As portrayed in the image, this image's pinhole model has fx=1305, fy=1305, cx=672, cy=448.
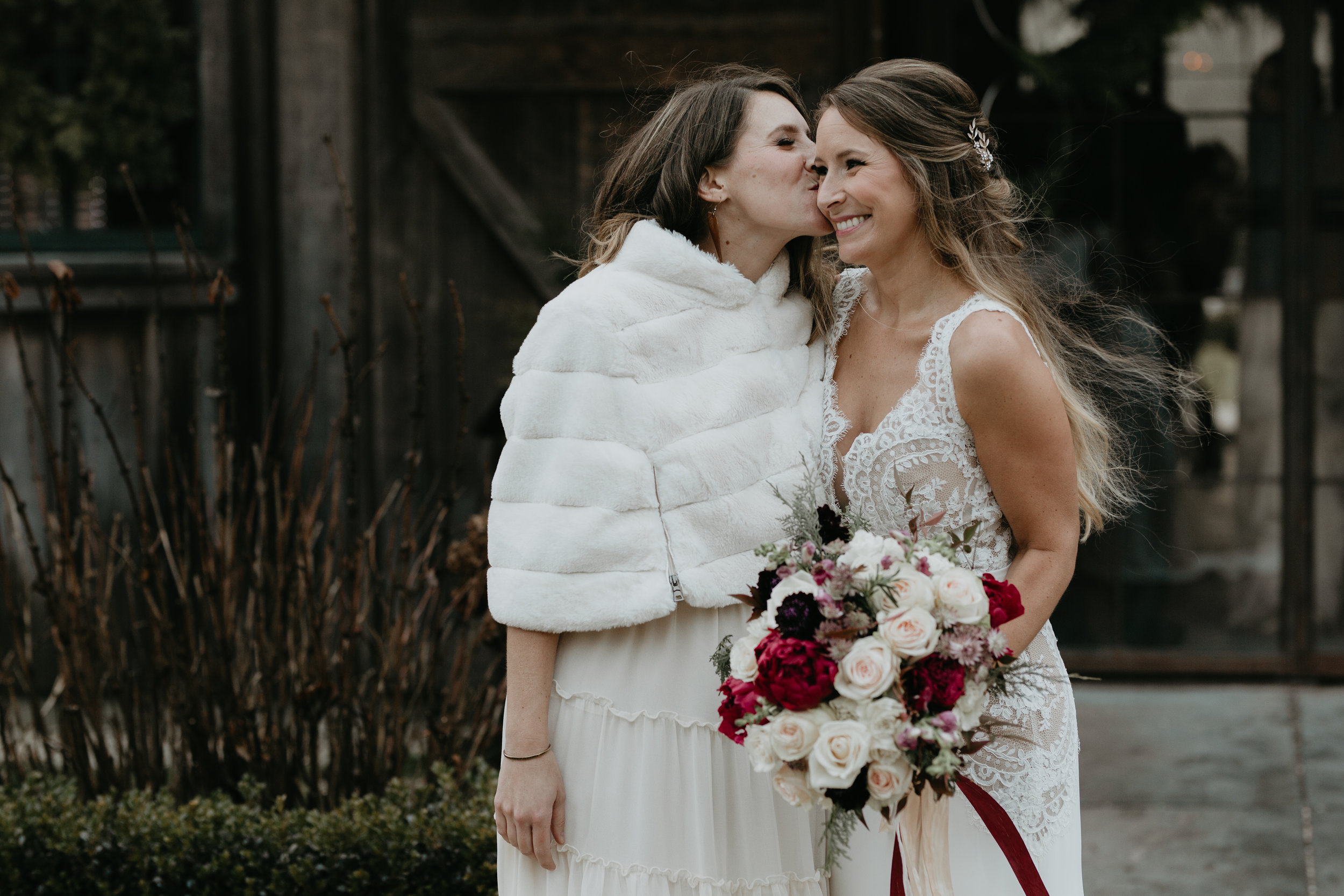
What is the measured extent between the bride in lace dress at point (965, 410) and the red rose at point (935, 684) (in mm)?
316

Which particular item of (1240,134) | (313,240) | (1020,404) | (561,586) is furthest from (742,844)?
(1240,134)

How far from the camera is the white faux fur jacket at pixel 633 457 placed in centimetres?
216

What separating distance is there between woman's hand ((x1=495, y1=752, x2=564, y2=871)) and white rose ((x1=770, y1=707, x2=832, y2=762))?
540 millimetres

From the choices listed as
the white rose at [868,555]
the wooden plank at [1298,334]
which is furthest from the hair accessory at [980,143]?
the wooden plank at [1298,334]

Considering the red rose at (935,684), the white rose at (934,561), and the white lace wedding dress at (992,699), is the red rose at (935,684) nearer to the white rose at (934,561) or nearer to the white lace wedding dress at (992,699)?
the white rose at (934,561)

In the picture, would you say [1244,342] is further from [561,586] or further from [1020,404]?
[561,586]

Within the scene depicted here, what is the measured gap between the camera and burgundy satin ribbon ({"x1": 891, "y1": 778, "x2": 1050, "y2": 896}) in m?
2.05

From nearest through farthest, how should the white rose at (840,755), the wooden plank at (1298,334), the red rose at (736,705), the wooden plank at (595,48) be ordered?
the white rose at (840,755) < the red rose at (736,705) < the wooden plank at (595,48) < the wooden plank at (1298,334)

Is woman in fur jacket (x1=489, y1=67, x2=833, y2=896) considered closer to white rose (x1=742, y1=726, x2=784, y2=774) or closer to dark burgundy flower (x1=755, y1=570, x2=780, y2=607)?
dark burgundy flower (x1=755, y1=570, x2=780, y2=607)

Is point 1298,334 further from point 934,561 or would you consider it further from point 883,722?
point 883,722

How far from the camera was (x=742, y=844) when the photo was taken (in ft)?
7.36

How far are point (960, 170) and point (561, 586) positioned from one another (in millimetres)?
1004

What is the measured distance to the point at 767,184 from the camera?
7.76 ft

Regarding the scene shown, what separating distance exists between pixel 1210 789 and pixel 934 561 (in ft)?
9.83
